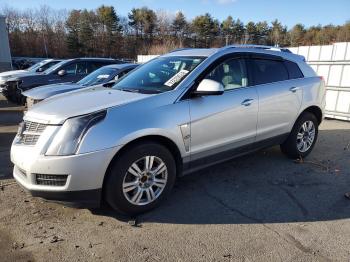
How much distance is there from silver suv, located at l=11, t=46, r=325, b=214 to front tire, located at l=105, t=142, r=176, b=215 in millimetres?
11

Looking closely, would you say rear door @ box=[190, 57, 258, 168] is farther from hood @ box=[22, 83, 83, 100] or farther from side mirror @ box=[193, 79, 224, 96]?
hood @ box=[22, 83, 83, 100]

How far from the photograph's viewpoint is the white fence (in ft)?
29.0

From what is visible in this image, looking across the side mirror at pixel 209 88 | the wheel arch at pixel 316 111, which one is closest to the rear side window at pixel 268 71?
the wheel arch at pixel 316 111

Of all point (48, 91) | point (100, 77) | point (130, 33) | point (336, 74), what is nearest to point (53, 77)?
point (100, 77)

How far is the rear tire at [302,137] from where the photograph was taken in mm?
5285

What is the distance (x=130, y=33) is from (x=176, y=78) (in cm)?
7365

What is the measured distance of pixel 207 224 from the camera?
3449mm

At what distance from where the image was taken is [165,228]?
3.37 meters

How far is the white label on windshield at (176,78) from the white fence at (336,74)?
655 cm

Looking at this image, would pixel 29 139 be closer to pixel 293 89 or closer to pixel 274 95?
pixel 274 95

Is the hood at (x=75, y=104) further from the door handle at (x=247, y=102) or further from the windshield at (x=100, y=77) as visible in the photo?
the windshield at (x=100, y=77)

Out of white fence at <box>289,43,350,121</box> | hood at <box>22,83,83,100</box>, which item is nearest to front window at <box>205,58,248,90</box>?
hood at <box>22,83,83,100</box>

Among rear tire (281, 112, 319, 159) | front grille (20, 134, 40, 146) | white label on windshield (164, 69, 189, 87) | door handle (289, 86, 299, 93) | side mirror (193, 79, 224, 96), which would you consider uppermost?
white label on windshield (164, 69, 189, 87)

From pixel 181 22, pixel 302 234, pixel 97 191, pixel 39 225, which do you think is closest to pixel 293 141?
pixel 302 234
